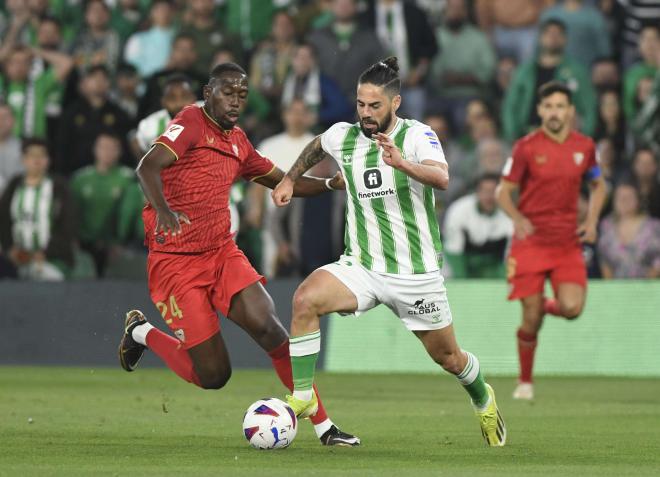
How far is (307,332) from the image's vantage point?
8.68 m

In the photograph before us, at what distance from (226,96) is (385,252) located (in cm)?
144

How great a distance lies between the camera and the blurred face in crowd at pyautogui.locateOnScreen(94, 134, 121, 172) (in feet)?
58.1

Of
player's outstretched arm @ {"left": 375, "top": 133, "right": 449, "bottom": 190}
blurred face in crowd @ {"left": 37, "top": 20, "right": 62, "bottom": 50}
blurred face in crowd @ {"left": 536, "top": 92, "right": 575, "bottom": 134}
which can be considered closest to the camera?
player's outstretched arm @ {"left": 375, "top": 133, "right": 449, "bottom": 190}

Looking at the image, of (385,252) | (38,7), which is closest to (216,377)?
(385,252)

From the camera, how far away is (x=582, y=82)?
1716 cm

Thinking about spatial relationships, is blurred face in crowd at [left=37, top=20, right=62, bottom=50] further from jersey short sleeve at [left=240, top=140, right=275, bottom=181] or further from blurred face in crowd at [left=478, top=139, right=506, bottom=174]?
jersey short sleeve at [left=240, top=140, right=275, bottom=181]

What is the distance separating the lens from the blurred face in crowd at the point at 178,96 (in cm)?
1302

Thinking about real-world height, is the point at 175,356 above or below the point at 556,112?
below

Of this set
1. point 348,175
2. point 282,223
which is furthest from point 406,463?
point 282,223

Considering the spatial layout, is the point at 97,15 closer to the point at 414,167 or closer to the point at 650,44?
the point at 650,44

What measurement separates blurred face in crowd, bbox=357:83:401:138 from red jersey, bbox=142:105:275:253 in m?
1.08

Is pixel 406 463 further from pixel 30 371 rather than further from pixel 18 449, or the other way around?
pixel 30 371

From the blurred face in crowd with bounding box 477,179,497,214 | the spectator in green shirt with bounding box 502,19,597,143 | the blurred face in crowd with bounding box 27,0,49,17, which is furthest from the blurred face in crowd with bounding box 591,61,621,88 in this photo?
the blurred face in crowd with bounding box 27,0,49,17

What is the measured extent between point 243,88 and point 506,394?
A: 5.59 metres
